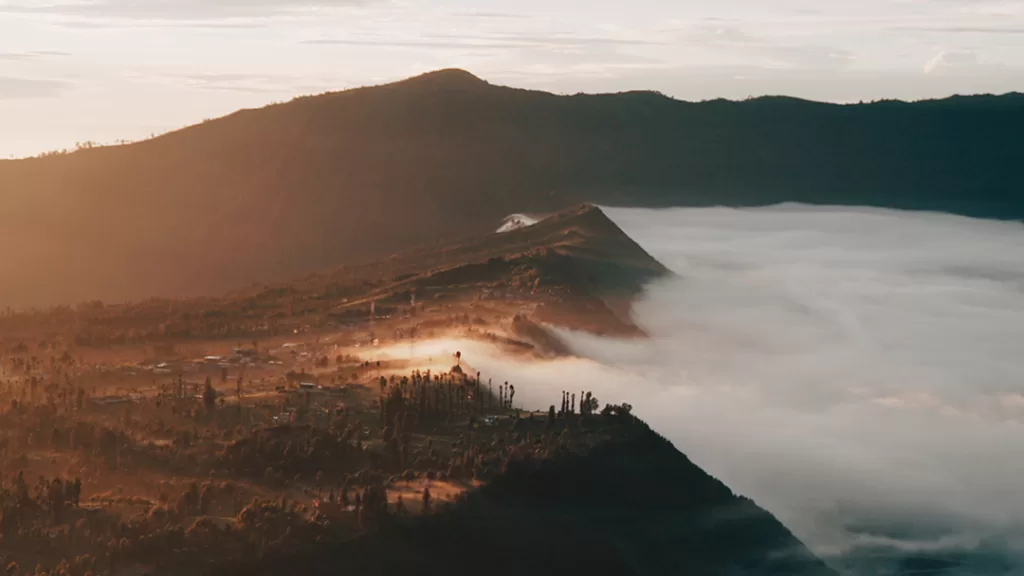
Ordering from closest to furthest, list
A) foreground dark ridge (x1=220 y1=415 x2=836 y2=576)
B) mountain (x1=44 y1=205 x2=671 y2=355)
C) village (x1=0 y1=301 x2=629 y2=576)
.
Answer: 1. village (x1=0 y1=301 x2=629 y2=576)
2. foreground dark ridge (x1=220 y1=415 x2=836 y2=576)
3. mountain (x1=44 y1=205 x2=671 y2=355)

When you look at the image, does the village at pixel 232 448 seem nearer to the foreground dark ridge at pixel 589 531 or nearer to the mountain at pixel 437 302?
the foreground dark ridge at pixel 589 531

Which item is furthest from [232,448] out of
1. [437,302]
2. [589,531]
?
[437,302]

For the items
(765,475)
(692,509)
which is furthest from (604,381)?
(692,509)

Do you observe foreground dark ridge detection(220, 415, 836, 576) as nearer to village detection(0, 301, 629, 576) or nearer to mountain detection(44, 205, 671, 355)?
village detection(0, 301, 629, 576)

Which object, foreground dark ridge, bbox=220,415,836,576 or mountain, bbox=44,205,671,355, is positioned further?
mountain, bbox=44,205,671,355

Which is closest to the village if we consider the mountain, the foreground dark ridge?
the foreground dark ridge

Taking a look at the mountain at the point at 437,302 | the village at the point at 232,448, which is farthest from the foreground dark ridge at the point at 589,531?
the mountain at the point at 437,302

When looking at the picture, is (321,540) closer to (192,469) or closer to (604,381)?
(192,469)

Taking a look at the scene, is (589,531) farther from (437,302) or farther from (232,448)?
(437,302)
